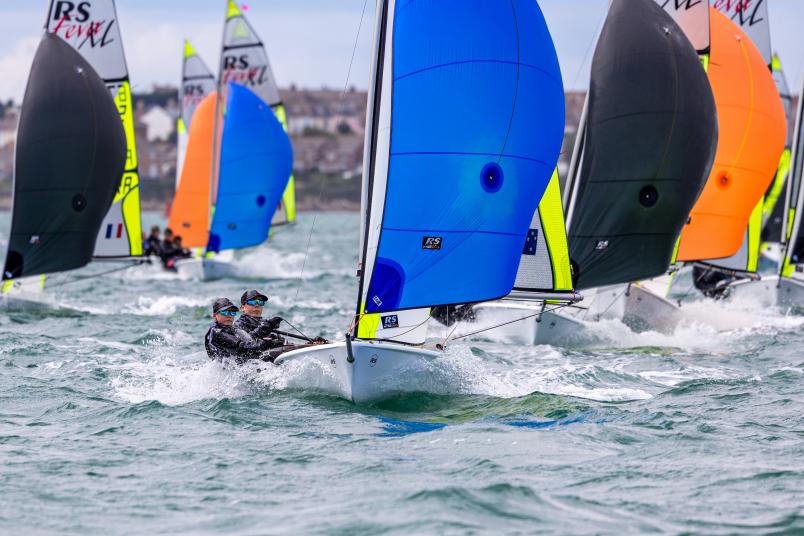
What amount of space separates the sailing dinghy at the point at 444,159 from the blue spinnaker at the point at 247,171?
1719cm

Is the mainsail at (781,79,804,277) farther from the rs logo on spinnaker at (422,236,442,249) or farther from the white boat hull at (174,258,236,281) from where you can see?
the white boat hull at (174,258,236,281)

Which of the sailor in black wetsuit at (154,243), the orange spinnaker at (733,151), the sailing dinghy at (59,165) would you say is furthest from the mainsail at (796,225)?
the sailor in black wetsuit at (154,243)

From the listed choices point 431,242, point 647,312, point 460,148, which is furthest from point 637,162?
point 431,242

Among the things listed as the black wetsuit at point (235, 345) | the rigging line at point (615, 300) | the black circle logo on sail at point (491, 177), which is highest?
the black circle logo on sail at point (491, 177)

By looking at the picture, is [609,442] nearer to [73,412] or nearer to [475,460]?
[475,460]

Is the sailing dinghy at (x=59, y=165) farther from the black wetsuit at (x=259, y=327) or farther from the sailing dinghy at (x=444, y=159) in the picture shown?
the sailing dinghy at (x=444, y=159)

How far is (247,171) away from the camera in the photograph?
29.3 meters

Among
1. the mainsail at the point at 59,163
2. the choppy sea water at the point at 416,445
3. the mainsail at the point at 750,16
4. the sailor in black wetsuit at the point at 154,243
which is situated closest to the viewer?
the choppy sea water at the point at 416,445

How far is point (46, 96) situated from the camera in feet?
63.4

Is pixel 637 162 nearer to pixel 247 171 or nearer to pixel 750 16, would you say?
pixel 750 16

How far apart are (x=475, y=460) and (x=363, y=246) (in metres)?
3.08

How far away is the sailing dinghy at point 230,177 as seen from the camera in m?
29.5

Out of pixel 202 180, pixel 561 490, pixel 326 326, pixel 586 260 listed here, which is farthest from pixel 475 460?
pixel 202 180

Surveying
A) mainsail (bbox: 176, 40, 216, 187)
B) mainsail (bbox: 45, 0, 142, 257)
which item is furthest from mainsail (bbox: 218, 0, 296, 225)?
mainsail (bbox: 45, 0, 142, 257)
